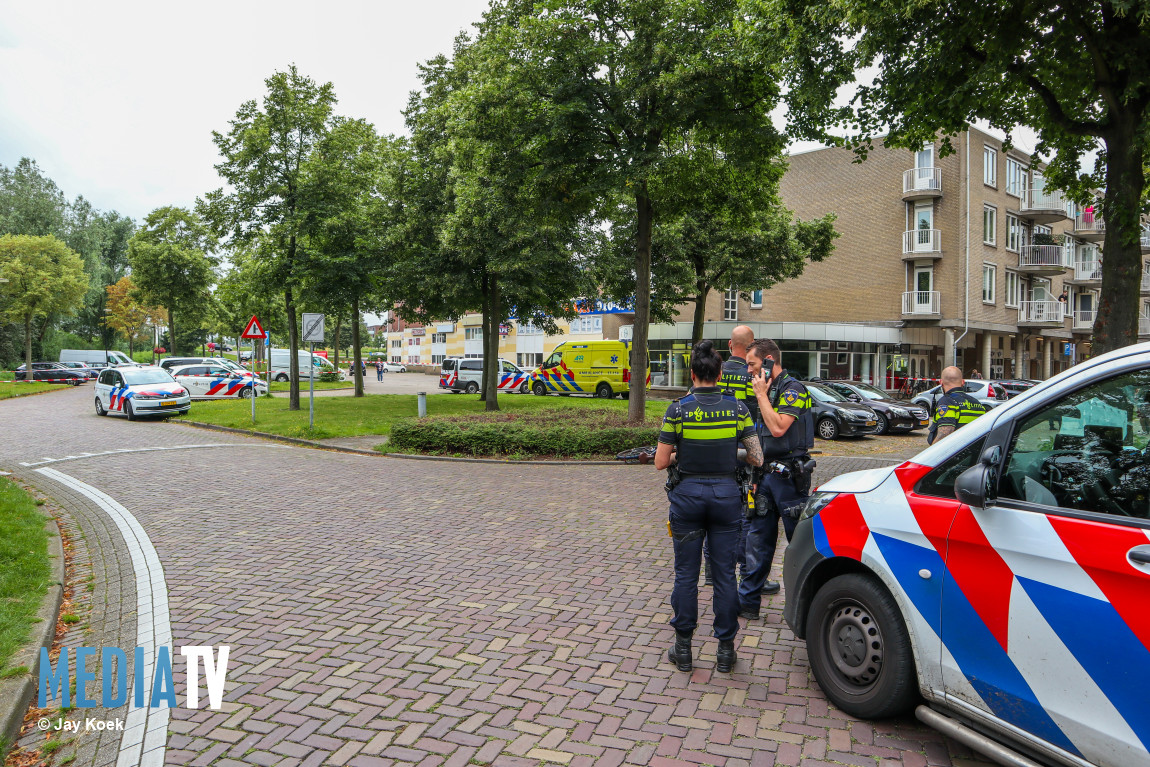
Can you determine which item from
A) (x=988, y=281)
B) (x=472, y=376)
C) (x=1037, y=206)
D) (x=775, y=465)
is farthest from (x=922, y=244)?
(x=775, y=465)

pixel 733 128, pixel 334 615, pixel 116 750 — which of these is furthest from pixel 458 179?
pixel 116 750

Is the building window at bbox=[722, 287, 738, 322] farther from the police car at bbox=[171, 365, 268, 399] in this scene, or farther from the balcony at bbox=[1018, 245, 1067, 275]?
the police car at bbox=[171, 365, 268, 399]

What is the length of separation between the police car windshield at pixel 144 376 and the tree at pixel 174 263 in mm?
19943

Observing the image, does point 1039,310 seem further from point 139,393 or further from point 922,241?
point 139,393

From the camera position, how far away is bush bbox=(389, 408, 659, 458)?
13.1m

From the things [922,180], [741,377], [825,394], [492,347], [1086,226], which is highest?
[922,180]

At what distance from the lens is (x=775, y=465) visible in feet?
15.8

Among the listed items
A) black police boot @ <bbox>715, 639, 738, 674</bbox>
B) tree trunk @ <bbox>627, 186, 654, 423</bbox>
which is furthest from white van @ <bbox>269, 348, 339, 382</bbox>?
black police boot @ <bbox>715, 639, 738, 674</bbox>

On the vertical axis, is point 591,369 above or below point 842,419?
above

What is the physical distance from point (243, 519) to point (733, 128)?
10.9 meters

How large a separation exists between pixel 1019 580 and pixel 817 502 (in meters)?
1.27

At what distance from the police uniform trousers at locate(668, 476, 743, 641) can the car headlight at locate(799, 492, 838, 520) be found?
1.21ft

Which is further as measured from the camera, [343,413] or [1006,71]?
[343,413]

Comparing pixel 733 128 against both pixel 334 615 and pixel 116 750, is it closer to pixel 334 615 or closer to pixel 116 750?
pixel 334 615
